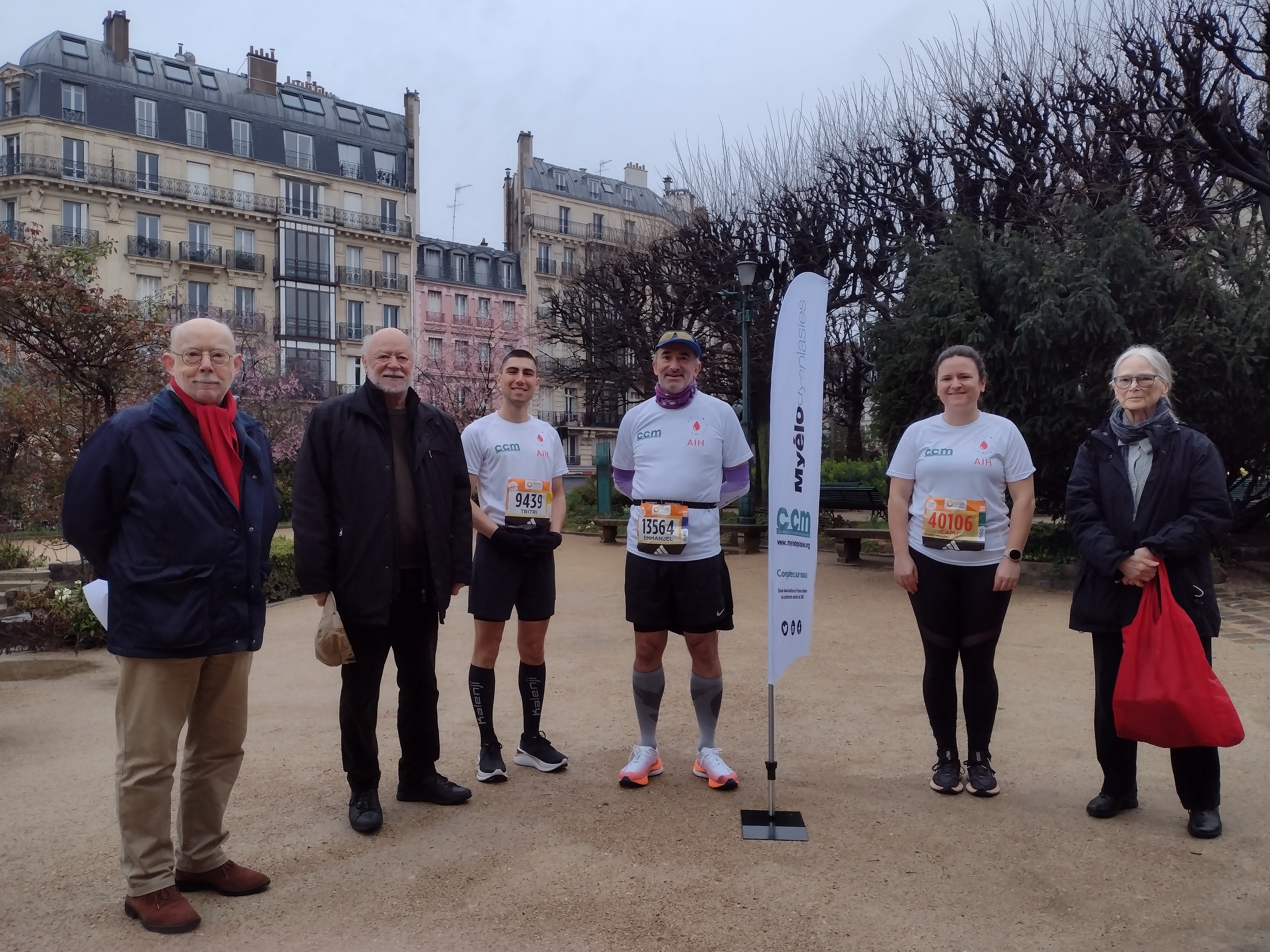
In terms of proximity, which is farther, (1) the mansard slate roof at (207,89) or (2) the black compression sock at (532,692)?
(1) the mansard slate roof at (207,89)

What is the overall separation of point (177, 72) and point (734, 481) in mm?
51871

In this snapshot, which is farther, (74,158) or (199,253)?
(199,253)

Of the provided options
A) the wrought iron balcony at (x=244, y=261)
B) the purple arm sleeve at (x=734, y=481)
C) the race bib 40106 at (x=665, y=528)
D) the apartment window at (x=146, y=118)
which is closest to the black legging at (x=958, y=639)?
the purple arm sleeve at (x=734, y=481)

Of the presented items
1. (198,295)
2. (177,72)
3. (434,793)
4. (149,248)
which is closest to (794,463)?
(434,793)

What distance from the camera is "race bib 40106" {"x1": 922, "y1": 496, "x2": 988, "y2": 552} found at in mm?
4375

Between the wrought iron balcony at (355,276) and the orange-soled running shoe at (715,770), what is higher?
the wrought iron balcony at (355,276)

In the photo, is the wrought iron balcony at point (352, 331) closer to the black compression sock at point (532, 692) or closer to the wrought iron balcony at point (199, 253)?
the wrought iron balcony at point (199, 253)

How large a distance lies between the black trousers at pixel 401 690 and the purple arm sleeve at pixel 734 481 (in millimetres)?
1454

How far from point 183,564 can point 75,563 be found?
33.3ft

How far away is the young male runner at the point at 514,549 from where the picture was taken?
4746mm

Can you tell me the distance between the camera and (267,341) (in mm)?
41594

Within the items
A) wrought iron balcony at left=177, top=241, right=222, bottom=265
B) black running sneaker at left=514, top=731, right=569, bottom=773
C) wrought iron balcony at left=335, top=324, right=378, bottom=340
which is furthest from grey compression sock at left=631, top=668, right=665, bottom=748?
wrought iron balcony at left=177, top=241, right=222, bottom=265

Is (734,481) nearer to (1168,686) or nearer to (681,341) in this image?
(681,341)

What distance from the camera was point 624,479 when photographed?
4.85 meters
